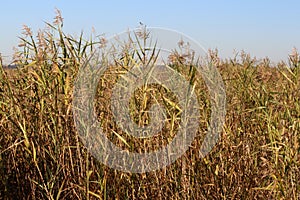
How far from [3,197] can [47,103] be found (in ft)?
2.41

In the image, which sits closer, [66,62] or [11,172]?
[66,62]

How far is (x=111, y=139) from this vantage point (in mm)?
2926

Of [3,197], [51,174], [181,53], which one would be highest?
[181,53]

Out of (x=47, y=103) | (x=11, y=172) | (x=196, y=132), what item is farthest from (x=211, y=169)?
(x=11, y=172)

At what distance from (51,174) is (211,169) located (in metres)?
1.02

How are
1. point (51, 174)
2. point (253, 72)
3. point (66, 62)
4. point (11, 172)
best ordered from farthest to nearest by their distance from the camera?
1. point (253, 72)
2. point (11, 172)
3. point (66, 62)
4. point (51, 174)

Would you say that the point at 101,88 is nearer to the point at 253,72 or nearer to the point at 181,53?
the point at 181,53

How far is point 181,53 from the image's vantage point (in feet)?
10.7

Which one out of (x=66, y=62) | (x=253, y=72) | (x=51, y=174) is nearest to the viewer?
(x=51, y=174)

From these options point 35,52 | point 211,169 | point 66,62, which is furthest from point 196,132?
point 35,52

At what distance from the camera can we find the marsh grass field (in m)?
2.76

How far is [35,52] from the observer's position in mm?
2984

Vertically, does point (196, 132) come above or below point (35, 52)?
below

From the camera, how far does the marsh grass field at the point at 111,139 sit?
9.06 ft
